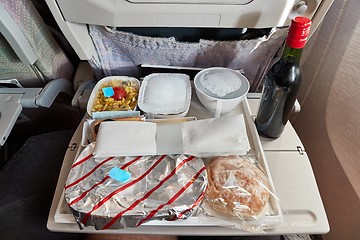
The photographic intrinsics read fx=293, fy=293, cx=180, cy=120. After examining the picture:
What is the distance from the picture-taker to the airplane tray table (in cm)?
56

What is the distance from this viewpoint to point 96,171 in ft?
1.89

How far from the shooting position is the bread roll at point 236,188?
54cm

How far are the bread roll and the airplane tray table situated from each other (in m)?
0.04

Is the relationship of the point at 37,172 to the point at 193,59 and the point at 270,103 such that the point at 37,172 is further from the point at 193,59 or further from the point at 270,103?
the point at 270,103

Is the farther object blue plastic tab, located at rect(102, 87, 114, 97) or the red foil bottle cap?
blue plastic tab, located at rect(102, 87, 114, 97)

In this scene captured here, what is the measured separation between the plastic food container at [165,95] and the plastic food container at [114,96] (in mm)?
24

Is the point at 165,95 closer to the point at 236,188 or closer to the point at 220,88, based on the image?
the point at 220,88

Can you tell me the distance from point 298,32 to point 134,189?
0.42 m

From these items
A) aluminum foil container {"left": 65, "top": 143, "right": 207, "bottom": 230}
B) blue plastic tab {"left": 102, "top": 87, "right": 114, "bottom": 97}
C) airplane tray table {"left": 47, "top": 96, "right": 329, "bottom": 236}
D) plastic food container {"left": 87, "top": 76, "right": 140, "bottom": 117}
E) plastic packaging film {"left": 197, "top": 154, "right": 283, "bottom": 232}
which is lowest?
airplane tray table {"left": 47, "top": 96, "right": 329, "bottom": 236}

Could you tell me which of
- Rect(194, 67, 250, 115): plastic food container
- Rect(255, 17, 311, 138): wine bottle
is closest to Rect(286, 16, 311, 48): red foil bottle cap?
Rect(255, 17, 311, 138): wine bottle

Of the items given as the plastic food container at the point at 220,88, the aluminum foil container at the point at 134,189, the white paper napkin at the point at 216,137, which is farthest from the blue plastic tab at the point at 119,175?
the plastic food container at the point at 220,88

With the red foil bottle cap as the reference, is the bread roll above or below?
below

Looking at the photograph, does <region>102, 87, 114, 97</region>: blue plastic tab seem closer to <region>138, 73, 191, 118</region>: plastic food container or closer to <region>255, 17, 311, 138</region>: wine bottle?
<region>138, 73, 191, 118</region>: plastic food container

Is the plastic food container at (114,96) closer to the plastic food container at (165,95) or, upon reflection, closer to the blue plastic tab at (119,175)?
the plastic food container at (165,95)
